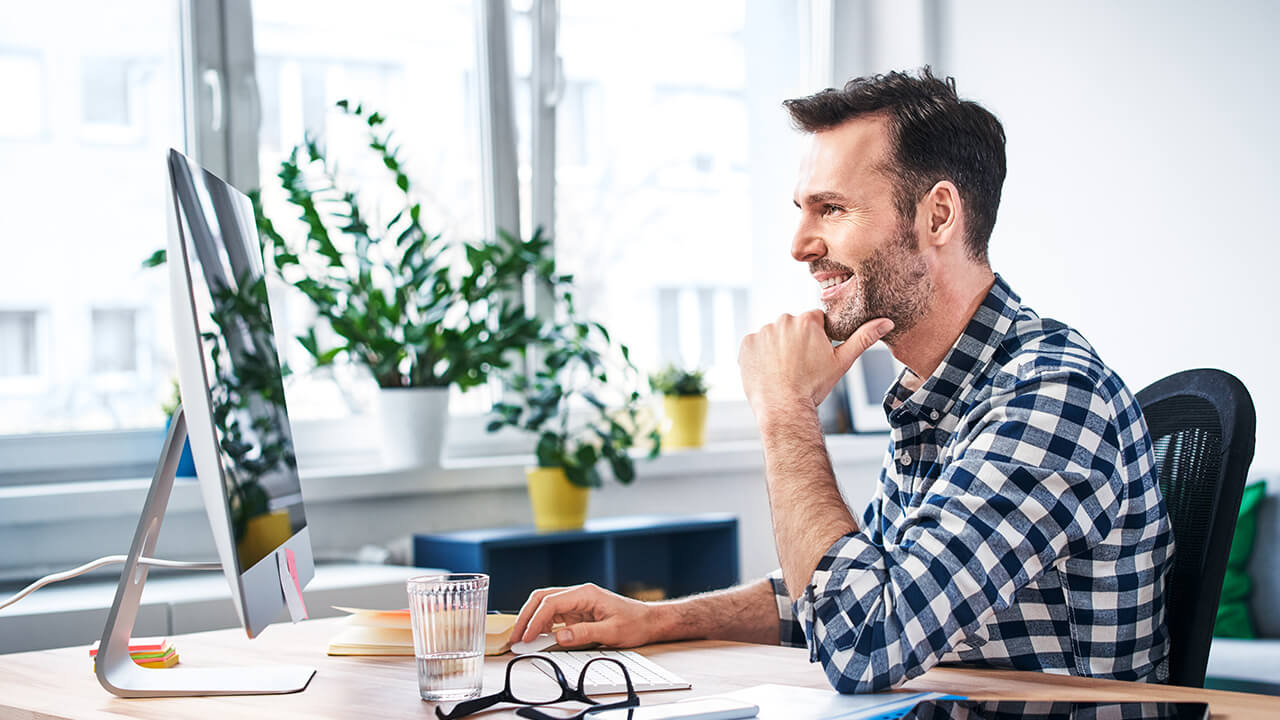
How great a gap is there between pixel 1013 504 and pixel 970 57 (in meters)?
3.10

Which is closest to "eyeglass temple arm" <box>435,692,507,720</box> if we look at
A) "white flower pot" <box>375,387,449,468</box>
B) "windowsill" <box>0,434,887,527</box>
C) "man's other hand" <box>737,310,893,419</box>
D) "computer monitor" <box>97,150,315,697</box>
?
"computer monitor" <box>97,150,315,697</box>

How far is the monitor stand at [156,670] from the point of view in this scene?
1240mm

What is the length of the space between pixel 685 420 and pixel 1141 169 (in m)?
1.50

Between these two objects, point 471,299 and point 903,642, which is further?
point 471,299

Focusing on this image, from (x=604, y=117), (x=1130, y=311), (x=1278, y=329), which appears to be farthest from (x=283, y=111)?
(x=1278, y=329)

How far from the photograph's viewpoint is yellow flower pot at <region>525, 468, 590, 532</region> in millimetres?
2963

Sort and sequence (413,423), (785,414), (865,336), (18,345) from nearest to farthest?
1. (785,414)
2. (865,336)
3. (18,345)
4. (413,423)

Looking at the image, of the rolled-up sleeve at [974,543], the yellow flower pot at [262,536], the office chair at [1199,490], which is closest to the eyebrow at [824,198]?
the rolled-up sleeve at [974,543]

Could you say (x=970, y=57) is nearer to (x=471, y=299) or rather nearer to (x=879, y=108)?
(x=471, y=299)

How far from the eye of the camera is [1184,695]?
3.81ft

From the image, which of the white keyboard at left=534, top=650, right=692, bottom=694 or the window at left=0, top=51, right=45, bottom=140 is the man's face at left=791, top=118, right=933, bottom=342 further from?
the window at left=0, top=51, right=45, bottom=140

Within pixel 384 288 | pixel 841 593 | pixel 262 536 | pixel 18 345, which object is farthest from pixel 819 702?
pixel 18 345

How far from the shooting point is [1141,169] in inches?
137

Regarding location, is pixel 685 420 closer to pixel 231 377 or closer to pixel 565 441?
pixel 565 441
